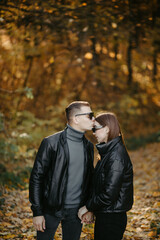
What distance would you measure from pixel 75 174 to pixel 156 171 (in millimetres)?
6176

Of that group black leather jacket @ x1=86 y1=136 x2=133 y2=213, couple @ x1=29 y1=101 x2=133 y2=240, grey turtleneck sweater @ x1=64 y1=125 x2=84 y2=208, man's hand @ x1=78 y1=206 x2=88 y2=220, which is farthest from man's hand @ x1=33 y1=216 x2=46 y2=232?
black leather jacket @ x1=86 y1=136 x2=133 y2=213

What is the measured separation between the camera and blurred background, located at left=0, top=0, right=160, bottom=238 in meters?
5.97

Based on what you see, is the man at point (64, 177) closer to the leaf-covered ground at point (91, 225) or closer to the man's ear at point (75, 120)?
the man's ear at point (75, 120)

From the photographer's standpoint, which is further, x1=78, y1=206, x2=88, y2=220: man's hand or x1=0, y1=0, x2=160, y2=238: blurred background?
x1=0, y1=0, x2=160, y2=238: blurred background

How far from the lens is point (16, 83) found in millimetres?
9211

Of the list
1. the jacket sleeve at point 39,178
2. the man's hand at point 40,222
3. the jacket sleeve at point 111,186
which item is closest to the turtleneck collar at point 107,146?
the jacket sleeve at point 111,186

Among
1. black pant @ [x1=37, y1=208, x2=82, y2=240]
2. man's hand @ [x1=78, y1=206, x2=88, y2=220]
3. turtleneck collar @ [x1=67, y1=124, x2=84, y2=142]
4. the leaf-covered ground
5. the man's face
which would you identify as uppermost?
the man's face

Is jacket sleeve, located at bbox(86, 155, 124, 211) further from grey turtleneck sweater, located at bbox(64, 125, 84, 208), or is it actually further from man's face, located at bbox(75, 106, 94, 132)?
man's face, located at bbox(75, 106, 94, 132)

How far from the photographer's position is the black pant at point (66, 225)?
2.55 metres

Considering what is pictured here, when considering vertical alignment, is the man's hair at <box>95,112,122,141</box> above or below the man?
above

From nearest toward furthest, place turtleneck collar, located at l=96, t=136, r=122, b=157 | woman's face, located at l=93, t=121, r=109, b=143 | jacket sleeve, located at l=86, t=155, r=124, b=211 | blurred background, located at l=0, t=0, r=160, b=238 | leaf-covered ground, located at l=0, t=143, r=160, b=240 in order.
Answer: jacket sleeve, located at l=86, t=155, r=124, b=211 → turtleneck collar, located at l=96, t=136, r=122, b=157 → woman's face, located at l=93, t=121, r=109, b=143 → leaf-covered ground, located at l=0, t=143, r=160, b=240 → blurred background, located at l=0, t=0, r=160, b=238

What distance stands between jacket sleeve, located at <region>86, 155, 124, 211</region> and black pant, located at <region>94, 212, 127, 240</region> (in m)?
0.13

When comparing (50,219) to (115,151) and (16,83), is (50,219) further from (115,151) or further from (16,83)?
(16,83)

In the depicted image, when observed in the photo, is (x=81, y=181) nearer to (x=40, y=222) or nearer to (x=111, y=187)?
(x=111, y=187)
